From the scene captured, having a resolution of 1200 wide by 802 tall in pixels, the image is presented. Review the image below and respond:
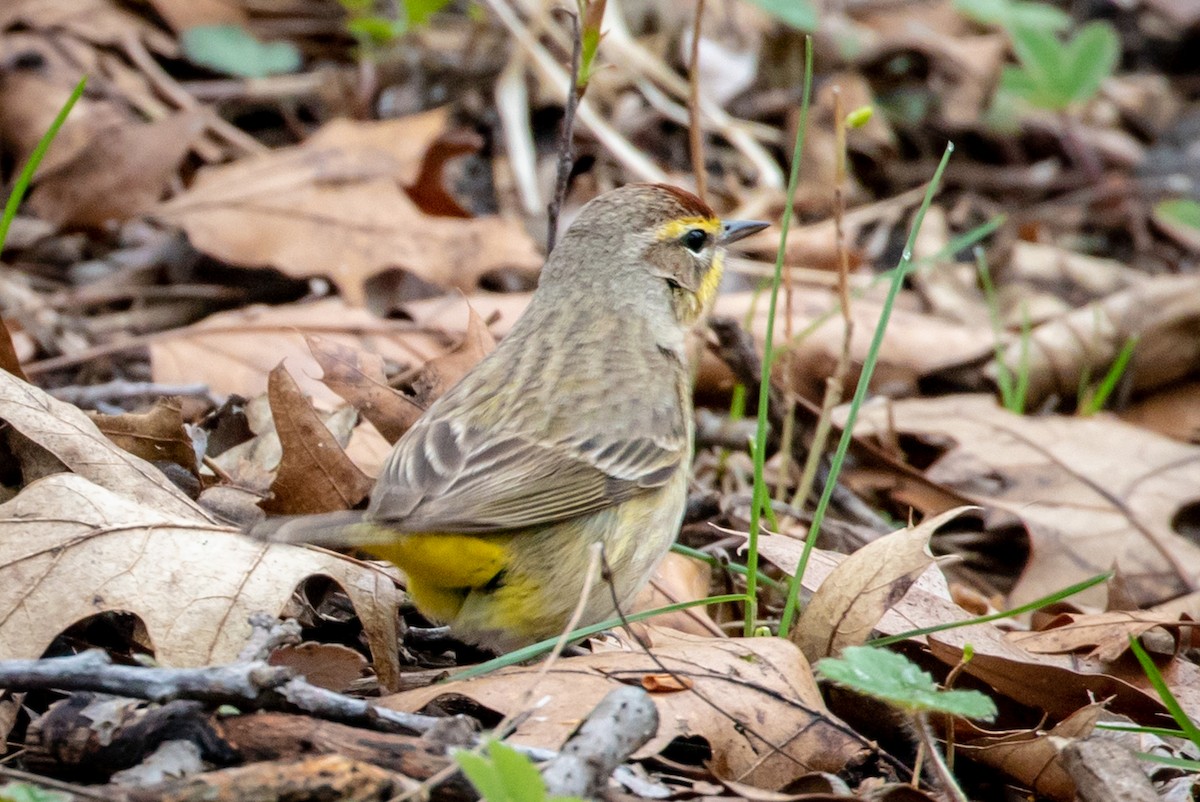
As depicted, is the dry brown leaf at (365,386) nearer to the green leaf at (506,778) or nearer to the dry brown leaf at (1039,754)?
the dry brown leaf at (1039,754)

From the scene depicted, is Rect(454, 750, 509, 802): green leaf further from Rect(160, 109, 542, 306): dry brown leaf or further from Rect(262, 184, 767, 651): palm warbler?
Rect(160, 109, 542, 306): dry brown leaf

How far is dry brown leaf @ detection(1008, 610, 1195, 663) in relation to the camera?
418cm

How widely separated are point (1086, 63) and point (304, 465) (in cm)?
666

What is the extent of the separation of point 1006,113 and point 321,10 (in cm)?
488

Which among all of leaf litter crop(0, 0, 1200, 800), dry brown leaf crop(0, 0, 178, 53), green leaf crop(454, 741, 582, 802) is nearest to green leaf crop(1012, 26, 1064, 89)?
leaf litter crop(0, 0, 1200, 800)

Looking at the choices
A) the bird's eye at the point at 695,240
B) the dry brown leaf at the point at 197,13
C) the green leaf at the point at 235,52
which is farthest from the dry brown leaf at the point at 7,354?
the dry brown leaf at the point at 197,13

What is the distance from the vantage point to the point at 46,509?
11.5 feet

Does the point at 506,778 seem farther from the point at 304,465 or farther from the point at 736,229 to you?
the point at 736,229

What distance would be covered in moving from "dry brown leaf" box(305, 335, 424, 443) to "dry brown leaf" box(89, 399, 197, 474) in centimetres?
48

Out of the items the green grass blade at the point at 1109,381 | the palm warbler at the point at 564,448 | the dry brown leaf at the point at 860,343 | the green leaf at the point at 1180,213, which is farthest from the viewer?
the green leaf at the point at 1180,213

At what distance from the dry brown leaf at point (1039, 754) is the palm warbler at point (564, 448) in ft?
3.45

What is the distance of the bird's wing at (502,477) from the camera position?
355 centimetres

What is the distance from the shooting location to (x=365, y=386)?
4.64 metres

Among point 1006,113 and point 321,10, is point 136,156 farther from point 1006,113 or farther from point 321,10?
point 1006,113
